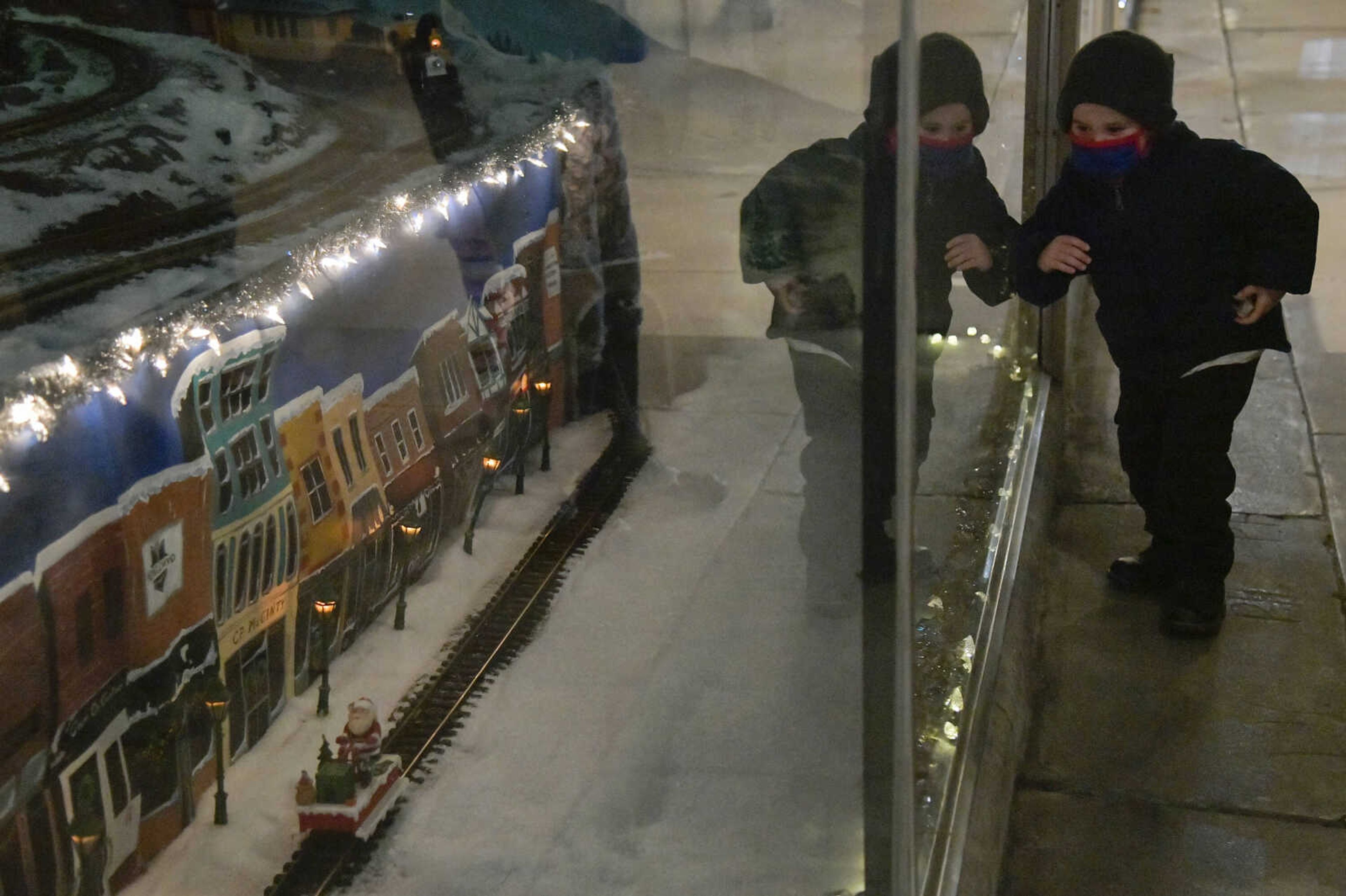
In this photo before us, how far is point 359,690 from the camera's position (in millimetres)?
935

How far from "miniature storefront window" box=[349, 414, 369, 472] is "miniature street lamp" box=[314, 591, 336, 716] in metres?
0.09

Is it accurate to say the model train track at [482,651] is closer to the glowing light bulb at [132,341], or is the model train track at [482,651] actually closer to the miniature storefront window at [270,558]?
the miniature storefront window at [270,558]

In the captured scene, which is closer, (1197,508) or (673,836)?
(673,836)

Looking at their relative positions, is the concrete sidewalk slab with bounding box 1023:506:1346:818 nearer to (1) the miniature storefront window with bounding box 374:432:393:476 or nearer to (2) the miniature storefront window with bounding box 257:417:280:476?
(1) the miniature storefront window with bounding box 374:432:393:476

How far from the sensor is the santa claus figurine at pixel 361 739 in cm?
91

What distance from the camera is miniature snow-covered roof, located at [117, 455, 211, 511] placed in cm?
71

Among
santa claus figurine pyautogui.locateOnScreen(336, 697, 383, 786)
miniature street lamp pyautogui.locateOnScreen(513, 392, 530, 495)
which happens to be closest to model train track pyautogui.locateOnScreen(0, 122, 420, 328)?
miniature street lamp pyautogui.locateOnScreen(513, 392, 530, 495)

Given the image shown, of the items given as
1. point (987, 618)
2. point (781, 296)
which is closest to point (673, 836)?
point (781, 296)

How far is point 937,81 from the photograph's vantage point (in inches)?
63.7

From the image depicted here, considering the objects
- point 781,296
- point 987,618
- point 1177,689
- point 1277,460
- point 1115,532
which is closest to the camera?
point 781,296

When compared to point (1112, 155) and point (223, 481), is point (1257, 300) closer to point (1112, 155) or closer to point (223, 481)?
point (1112, 155)

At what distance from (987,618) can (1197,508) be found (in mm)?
641

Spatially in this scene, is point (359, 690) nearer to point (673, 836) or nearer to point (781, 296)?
point (673, 836)

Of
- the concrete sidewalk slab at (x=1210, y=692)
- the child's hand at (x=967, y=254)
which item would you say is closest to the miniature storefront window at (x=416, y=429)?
the child's hand at (x=967, y=254)
